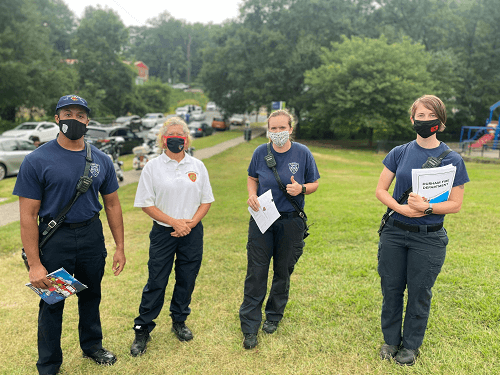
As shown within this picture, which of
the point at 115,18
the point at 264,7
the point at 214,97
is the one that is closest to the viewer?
the point at 264,7

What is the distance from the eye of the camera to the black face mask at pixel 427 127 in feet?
9.29

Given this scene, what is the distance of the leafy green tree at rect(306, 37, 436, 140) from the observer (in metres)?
28.0

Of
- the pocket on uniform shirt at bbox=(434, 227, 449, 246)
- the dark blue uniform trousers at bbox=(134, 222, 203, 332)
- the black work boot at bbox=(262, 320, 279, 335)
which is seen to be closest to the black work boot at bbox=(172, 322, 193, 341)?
the dark blue uniform trousers at bbox=(134, 222, 203, 332)

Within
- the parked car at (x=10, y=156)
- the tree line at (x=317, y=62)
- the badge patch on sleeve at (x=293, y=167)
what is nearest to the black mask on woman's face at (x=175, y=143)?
the badge patch on sleeve at (x=293, y=167)

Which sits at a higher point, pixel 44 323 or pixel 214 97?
pixel 214 97

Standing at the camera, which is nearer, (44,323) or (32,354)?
(44,323)

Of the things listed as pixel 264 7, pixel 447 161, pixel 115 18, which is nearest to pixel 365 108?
pixel 264 7

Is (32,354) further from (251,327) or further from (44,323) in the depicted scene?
(251,327)

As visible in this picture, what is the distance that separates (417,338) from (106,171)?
9.53 feet

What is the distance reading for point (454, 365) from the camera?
294 cm

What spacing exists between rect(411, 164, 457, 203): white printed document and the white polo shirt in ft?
6.06

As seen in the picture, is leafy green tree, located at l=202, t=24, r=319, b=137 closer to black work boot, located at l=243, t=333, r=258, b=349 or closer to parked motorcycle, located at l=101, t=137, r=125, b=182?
parked motorcycle, located at l=101, t=137, r=125, b=182

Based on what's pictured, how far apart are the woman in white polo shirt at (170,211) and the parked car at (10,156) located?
12.3m

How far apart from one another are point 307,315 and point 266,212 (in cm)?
131
